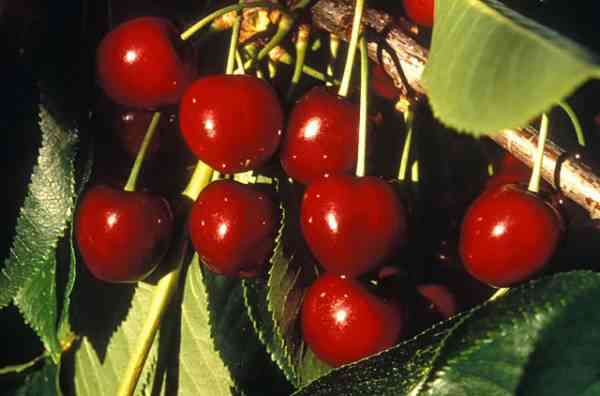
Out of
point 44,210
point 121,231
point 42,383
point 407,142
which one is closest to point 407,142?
point 407,142

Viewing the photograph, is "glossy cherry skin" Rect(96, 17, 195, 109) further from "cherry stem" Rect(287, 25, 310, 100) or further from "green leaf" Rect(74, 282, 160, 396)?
"green leaf" Rect(74, 282, 160, 396)

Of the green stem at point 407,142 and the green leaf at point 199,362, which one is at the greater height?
the green stem at point 407,142

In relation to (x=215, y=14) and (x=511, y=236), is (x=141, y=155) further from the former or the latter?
(x=511, y=236)

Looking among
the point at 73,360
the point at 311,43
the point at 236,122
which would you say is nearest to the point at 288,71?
the point at 311,43

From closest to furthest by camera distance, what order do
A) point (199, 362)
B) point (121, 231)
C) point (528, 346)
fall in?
point (528, 346), point (121, 231), point (199, 362)

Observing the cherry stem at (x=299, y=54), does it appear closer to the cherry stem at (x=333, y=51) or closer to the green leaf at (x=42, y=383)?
the cherry stem at (x=333, y=51)

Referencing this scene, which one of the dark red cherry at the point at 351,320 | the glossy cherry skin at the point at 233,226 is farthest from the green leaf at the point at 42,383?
the dark red cherry at the point at 351,320

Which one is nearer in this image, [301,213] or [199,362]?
[301,213]
